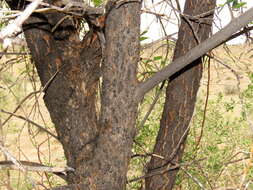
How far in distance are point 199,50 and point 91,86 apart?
1.28 ft

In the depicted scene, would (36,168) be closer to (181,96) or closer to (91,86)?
(91,86)

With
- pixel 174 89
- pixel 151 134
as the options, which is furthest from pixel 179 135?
pixel 151 134

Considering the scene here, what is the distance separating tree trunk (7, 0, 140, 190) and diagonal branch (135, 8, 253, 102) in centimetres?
5

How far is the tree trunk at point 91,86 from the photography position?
4.52 ft

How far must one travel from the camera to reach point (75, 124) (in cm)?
148

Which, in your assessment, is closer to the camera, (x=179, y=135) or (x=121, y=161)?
(x=121, y=161)

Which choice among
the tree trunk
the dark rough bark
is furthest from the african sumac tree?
the dark rough bark

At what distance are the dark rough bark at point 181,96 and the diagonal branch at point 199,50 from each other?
487mm

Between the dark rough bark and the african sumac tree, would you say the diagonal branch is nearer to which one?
the african sumac tree

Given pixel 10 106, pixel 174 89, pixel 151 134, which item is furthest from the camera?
pixel 10 106

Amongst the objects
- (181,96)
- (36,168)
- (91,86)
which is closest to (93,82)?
(91,86)

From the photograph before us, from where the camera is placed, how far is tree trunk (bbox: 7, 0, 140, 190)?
138 centimetres

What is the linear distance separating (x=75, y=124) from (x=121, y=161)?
0.63 ft

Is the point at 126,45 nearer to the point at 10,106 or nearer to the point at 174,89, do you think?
the point at 174,89
